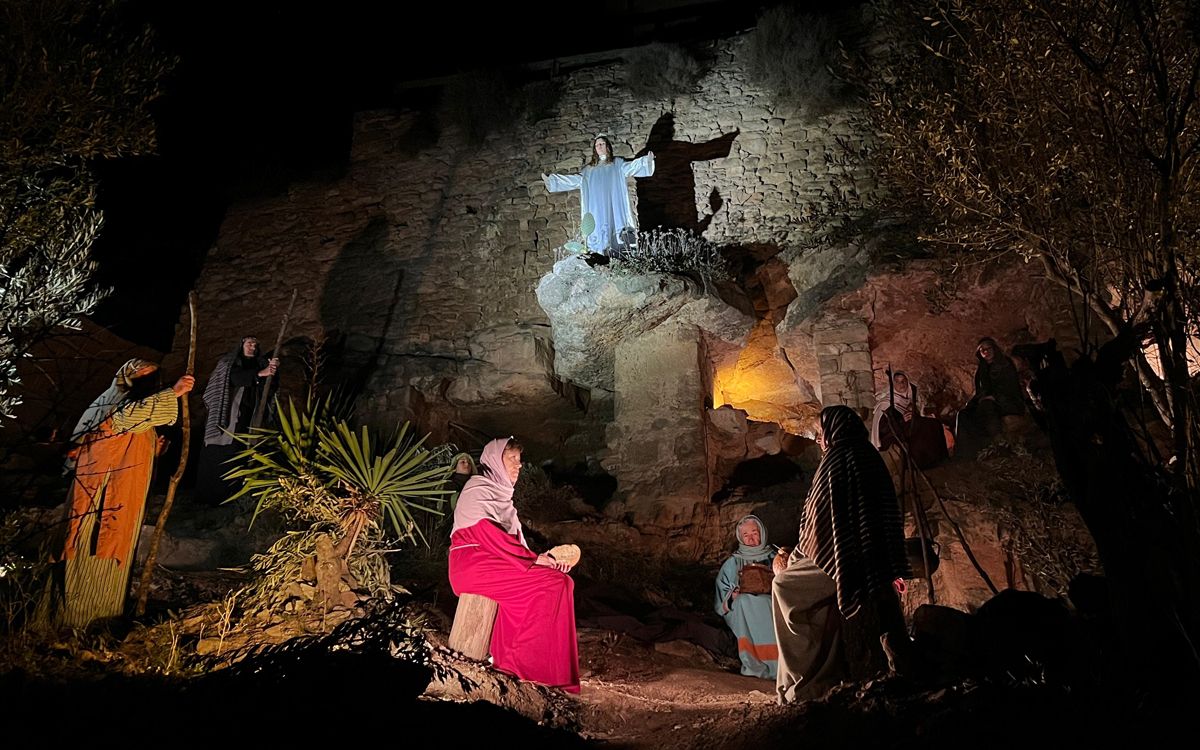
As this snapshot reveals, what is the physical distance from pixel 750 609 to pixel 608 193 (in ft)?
22.8

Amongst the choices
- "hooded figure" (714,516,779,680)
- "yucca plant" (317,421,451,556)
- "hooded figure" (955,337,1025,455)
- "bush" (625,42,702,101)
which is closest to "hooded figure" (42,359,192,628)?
"yucca plant" (317,421,451,556)

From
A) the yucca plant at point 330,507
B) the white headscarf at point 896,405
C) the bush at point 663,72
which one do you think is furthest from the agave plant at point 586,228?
the yucca plant at point 330,507

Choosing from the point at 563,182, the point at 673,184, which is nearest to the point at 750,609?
the point at 563,182

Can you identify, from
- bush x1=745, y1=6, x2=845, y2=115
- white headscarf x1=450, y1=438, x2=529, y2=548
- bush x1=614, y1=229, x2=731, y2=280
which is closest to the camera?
white headscarf x1=450, y1=438, x2=529, y2=548

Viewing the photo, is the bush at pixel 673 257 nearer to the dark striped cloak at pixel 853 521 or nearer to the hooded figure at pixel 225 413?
Result: the hooded figure at pixel 225 413

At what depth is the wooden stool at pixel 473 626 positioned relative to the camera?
4676mm

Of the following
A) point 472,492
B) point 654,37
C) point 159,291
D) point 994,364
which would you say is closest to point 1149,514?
point 472,492

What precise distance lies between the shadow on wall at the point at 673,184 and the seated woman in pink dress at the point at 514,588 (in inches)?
314

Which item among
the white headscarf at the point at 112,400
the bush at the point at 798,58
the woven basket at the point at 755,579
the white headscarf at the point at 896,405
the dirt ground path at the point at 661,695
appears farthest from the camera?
the bush at the point at 798,58

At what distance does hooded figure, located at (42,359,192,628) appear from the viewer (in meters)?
4.76

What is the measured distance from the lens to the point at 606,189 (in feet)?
36.0

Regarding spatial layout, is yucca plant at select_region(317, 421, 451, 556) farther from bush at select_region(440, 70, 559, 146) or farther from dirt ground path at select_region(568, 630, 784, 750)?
bush at select_region(440, 70, 559, 146)

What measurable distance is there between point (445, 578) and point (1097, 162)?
677 centimetres

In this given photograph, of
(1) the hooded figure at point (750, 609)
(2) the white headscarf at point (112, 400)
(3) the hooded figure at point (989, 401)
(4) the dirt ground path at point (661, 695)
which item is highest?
(3) the hooded figure at point (989, 401)
